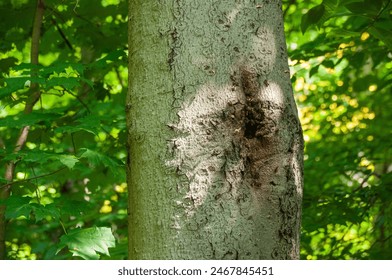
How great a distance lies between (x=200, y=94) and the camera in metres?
1.41

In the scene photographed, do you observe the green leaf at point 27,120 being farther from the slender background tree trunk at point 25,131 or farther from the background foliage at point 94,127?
the slender background tree trunk at point 25,131

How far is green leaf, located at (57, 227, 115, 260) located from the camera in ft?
6.17

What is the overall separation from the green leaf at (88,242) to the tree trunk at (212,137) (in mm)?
428

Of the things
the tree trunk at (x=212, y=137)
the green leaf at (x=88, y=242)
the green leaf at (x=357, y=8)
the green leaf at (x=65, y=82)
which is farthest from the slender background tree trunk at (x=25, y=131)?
the green leaf at (x=357, y=8)

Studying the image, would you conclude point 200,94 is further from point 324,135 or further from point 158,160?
point 324,135

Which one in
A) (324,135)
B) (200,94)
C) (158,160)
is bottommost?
(158,160)

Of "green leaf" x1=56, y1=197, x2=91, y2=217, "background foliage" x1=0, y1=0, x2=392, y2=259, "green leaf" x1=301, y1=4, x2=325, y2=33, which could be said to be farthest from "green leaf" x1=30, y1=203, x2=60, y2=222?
"green leaf" x1=301, y1=4, x2=325, y2=33

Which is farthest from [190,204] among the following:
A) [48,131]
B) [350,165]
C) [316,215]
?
[350,165]

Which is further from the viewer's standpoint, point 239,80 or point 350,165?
point 350,165

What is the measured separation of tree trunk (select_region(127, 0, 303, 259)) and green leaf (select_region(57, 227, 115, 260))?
0.43m

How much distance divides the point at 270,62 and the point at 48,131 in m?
1.50

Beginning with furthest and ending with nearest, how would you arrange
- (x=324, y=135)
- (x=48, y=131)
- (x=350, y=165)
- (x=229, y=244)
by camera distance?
(x=324, y=135), (x=350, y=165), (x=48, y=131), (x=229, y=244)

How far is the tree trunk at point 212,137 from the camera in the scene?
4.51 feet
